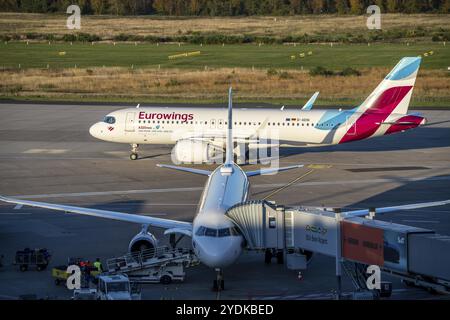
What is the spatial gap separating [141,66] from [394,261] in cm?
12564

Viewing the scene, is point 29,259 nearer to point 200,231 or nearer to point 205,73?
point 200,231

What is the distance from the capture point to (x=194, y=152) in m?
73.1

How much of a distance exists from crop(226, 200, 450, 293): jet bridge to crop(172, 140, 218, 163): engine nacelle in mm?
27278

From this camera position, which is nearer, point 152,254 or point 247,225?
point 247,225

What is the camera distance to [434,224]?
5606cm

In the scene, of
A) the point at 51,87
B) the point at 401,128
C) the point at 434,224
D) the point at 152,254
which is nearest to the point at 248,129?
the point at 401,128

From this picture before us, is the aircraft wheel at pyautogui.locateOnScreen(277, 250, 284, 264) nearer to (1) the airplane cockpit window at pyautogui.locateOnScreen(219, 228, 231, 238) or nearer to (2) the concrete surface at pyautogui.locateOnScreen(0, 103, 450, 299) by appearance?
(2) the concrete surface at pyautogui.locateOnScreen(0, 103, 450, 299)

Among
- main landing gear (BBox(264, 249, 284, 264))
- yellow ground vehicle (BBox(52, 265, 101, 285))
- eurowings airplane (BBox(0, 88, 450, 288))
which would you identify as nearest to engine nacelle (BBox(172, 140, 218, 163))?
eurowings airplane (BBox(0, 88, 450, 288))

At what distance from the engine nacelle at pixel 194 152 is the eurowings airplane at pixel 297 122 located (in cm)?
248

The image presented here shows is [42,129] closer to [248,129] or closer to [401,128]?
[248,129]

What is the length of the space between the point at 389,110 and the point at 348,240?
3854 cm

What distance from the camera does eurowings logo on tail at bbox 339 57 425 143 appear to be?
76.9 meters
